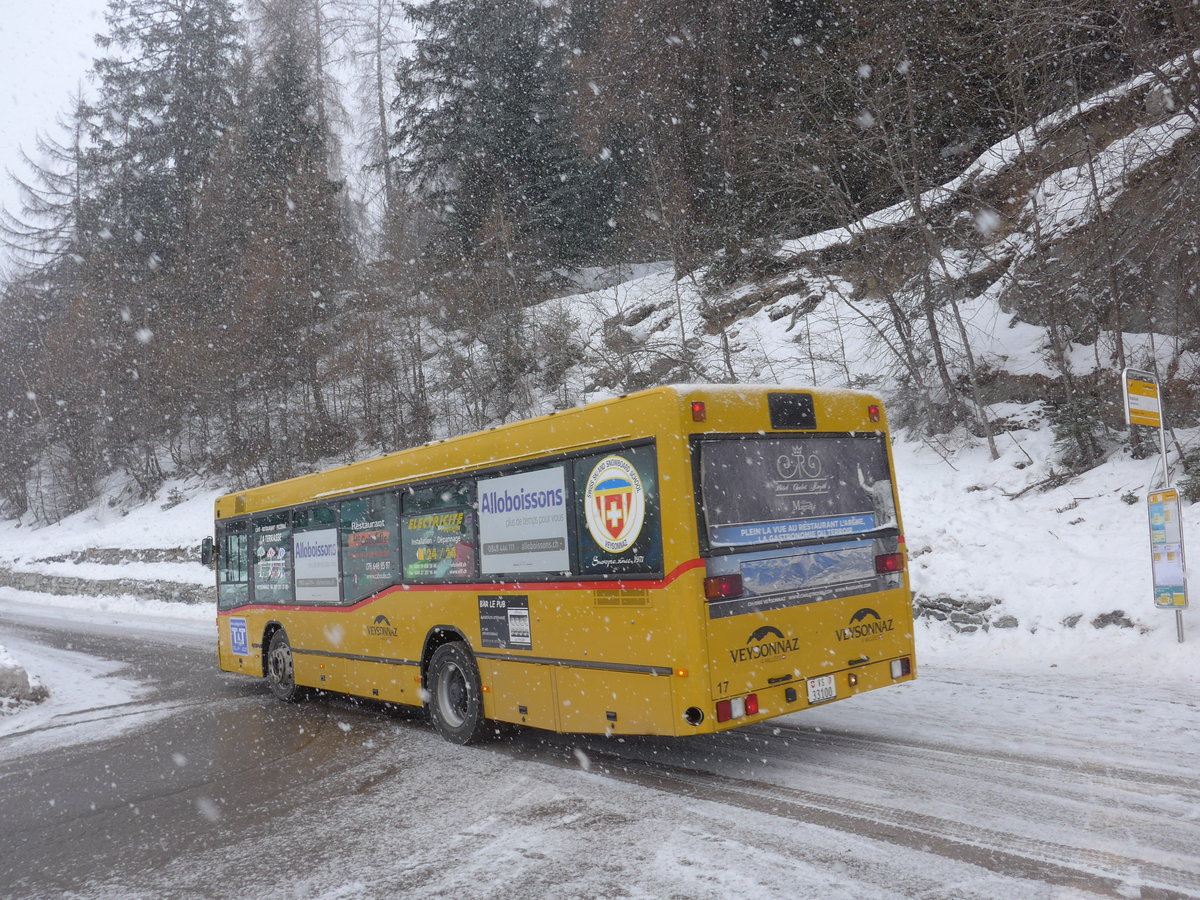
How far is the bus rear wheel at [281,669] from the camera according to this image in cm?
1113

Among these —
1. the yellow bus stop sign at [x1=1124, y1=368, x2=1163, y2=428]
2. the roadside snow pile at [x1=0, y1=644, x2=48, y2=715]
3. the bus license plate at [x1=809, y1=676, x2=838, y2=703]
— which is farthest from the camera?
the roadside snow pile at [x1=0, y1=644, x2=48, y2=715]

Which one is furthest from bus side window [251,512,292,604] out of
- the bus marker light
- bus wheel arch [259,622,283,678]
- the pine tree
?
the pine tree

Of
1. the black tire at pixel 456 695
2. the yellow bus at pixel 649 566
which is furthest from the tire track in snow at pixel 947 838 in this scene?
the black tire at pixel 456 695

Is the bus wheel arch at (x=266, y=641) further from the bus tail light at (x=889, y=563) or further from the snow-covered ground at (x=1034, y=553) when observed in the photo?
the bus tail light at (x=889, y=563)

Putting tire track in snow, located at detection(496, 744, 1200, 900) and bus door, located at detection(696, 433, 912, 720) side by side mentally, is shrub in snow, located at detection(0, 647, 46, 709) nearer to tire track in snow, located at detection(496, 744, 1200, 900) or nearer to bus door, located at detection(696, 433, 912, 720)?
tire track in snow, located at detection(496, 744, 1200, 900)

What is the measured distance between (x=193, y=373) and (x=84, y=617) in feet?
33.3

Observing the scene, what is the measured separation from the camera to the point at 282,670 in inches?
446

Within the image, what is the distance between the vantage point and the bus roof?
238 inches

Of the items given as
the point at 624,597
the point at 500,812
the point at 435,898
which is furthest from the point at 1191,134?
the point at 435,898

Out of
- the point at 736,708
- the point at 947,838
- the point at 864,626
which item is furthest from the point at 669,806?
the point at 864,626

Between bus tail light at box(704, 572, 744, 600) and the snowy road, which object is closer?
the snowy road

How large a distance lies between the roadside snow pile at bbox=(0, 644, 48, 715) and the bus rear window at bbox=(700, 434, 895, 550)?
34.6 ft

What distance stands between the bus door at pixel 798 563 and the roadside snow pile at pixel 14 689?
10475 mm

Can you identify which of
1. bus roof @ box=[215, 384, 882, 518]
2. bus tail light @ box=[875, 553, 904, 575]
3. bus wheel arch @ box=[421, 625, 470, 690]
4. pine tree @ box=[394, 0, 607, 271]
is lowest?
bus wheel arch @ box=[421, 625, 470, 690]
